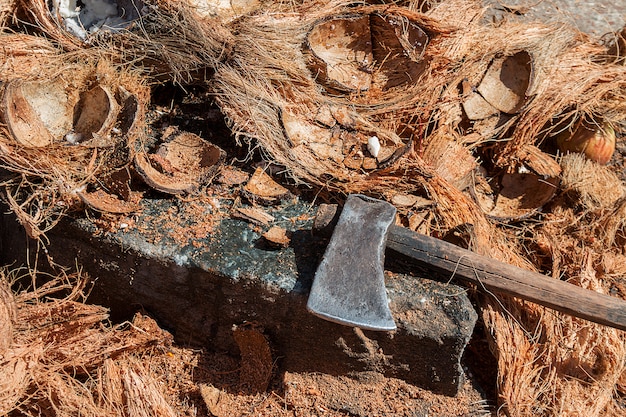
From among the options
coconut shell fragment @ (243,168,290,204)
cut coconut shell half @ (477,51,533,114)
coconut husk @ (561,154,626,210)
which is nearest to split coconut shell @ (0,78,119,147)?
coconut shell fragment @ (243,168,290,204)

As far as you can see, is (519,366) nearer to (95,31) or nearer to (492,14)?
(492,14)

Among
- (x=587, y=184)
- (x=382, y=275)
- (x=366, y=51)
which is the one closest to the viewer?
(x=382, y=275)

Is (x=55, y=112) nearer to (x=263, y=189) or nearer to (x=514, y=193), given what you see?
(x=263, y=189)

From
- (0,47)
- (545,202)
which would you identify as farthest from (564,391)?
(0,47)

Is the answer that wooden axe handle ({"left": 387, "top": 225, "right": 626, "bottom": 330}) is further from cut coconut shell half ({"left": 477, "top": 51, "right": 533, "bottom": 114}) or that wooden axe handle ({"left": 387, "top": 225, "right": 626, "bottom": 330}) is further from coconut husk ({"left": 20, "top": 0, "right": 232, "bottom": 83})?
coconut husk ({"left": 20, "top": 0, "right": 232, "bottom": 83})

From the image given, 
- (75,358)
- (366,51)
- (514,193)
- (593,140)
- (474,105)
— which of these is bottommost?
(75,358)

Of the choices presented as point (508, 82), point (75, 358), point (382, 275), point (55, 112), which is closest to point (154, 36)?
point (55, 112)

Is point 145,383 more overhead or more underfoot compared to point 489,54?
more underfoot
